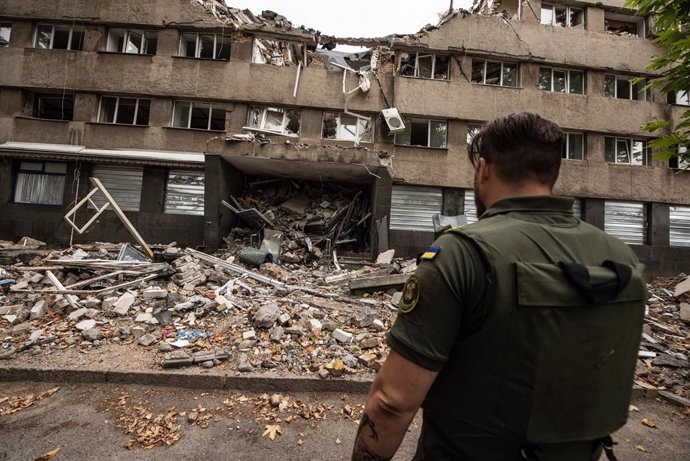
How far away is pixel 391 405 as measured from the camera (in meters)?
1.03

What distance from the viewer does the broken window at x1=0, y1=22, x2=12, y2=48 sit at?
41.4 ft

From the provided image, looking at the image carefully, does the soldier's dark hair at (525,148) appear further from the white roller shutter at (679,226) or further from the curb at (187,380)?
the white roller shutter at (679,226)

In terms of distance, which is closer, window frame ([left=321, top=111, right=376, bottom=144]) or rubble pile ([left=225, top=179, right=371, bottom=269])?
rubble pile ([left=225, top=179, right=371, bottom=269])

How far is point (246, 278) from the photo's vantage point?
668 cm

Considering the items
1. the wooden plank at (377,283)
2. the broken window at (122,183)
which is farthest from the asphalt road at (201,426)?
the broken window at (122,183)

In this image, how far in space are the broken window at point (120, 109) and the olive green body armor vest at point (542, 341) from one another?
610 inches

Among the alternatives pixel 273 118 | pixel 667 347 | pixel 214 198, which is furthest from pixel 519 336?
pixel 273 118

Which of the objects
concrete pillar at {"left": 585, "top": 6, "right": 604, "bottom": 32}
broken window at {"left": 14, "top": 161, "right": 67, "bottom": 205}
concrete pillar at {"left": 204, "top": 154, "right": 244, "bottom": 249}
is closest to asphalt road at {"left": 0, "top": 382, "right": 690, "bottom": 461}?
concrete pillar at {"left": 204, "top": 154, "right": 244, "bottom": 249}

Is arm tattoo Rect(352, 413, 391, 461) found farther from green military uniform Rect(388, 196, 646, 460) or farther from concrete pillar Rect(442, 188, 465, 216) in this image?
concrete pillar Rect(442, 188, 465, 216)

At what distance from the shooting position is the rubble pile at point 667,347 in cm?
411

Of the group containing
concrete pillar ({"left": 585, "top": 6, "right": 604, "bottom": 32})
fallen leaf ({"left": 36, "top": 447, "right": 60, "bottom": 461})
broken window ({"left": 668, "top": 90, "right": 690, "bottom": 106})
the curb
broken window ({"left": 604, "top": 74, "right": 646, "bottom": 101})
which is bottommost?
fallen leaf ({"left": 36, "top": 447, "right": 60, "bottom": 461})

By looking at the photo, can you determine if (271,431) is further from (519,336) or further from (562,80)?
(562,80)

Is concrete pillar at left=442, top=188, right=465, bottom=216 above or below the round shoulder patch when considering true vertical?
above

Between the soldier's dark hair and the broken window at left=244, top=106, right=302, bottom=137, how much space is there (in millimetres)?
12375
